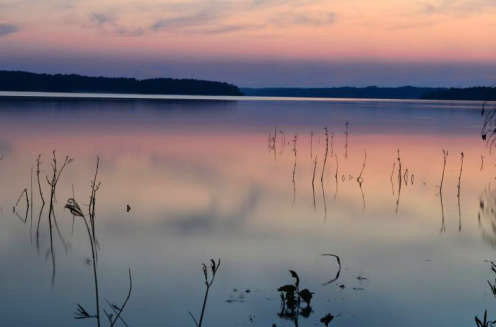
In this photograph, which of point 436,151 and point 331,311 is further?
point 436,151

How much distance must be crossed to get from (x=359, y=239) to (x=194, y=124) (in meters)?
26.8

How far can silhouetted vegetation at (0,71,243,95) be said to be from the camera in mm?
124444

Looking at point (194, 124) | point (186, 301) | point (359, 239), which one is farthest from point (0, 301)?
point (194, 124)

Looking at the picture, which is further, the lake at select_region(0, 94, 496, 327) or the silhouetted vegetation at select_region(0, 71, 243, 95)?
the silhouetted vegetation at select_region(0, 71, 243, 95)

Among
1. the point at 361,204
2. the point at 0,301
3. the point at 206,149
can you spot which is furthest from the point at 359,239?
the point at 206,149

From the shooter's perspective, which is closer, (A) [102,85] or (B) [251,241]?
(B) [251,241]

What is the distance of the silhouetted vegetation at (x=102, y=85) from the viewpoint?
12444cm

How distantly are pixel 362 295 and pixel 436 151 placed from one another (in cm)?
1687

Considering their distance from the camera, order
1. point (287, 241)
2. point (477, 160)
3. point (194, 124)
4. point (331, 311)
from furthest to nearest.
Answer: point (194, 124) < point (477, 160) < point (287, 241) < point (331, 311)

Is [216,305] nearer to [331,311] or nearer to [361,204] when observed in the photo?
[331,311]

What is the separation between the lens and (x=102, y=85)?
136 m

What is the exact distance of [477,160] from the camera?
18922 millimetres

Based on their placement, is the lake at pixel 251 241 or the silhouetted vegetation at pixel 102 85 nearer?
the lake at pixel 251 241

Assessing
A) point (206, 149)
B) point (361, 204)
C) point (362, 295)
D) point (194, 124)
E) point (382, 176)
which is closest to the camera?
point (362, 295)
